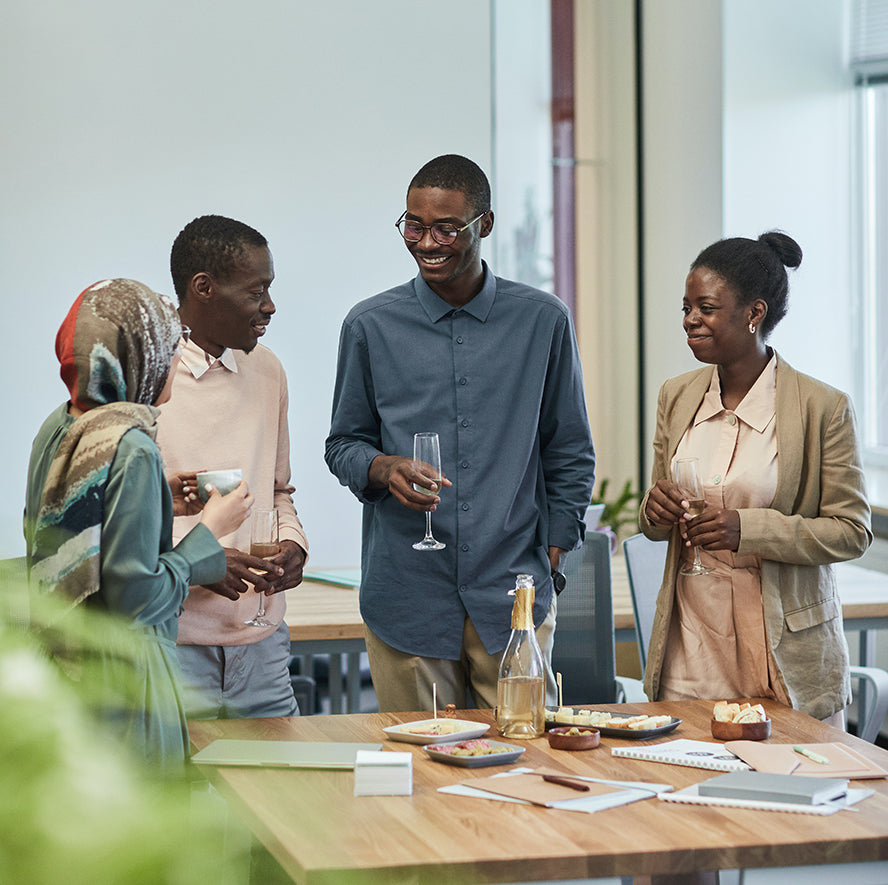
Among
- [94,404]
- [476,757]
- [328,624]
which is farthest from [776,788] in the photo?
[328,624]

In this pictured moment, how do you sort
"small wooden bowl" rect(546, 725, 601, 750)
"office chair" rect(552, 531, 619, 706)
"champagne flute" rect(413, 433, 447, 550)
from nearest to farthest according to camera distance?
"small wooden bowl" rect(546, 725, 601, 750), "champagne flute" rect(413, 433, 447, 550), "office chair" rect(552, 531, 619, 706)

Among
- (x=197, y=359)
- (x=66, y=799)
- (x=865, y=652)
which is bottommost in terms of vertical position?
(x=865, y=652)

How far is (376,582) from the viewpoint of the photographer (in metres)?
2.47

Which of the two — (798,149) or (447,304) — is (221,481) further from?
(798,149)

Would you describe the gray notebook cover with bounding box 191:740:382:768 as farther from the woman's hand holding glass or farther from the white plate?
the woman's hand holding glass

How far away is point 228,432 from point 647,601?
4.85 ft

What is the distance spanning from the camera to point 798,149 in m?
5.30

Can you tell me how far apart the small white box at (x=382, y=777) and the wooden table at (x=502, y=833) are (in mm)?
13

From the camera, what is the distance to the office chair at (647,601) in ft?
10.7

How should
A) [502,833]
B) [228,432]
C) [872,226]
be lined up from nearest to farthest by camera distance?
[502,833] < [228,432] < [872,226]

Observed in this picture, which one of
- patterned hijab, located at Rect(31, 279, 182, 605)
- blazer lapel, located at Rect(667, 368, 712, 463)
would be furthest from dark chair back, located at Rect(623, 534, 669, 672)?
patterned hijab, located at Rect(31, 279, 182, 605)

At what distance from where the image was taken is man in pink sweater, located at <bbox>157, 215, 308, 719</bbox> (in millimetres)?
2281

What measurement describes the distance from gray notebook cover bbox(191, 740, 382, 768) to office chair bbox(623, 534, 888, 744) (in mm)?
1465

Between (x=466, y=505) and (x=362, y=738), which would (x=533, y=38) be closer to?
(x=466, y=505)
